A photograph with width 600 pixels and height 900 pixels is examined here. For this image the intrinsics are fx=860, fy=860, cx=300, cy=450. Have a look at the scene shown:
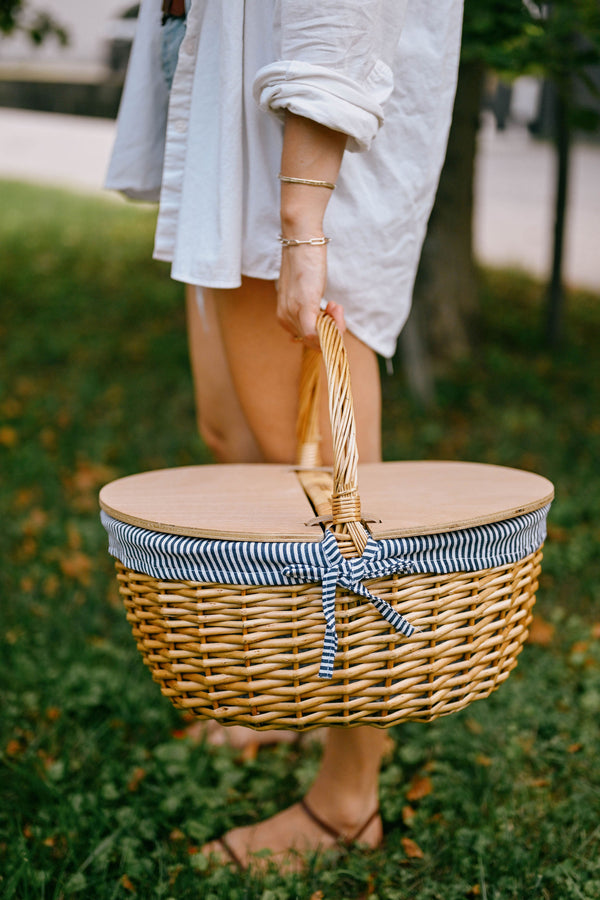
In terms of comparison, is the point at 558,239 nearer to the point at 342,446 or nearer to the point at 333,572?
the point at 342,446

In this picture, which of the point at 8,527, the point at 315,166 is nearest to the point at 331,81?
the point at 315,166

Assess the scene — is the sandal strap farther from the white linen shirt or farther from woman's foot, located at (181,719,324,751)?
the white linen shirt

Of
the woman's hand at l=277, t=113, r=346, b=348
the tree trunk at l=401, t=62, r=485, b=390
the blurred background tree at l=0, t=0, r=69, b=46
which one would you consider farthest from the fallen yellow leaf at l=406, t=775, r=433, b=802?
the blurred background tree at l=0, t=0, r=69, b=46

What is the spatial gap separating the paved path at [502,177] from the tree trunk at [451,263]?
138 centimetres

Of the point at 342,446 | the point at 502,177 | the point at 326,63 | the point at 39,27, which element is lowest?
the point at 342,446

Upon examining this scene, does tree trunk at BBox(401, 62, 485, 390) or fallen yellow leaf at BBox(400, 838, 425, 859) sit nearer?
fallen yellow leaf at BBox(400, 838, 425, 859)

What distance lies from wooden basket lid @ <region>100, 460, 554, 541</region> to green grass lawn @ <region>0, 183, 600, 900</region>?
0.65 m

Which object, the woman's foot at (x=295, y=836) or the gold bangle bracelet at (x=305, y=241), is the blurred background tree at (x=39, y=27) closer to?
the gold bangle bracelet at (x=305, y=241)

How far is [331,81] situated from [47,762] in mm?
1397

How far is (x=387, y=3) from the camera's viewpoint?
1.16 m

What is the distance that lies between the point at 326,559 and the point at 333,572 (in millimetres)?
18

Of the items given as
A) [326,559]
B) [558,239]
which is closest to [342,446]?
[326,559]

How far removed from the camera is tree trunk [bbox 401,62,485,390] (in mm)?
3955

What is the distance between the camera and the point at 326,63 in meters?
1.10
